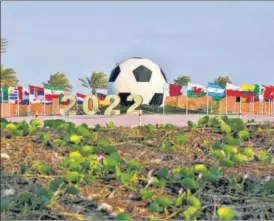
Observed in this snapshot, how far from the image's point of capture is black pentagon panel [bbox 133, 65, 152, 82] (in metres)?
28.1

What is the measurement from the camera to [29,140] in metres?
5.53

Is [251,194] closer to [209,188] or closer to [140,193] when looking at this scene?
[209,188]

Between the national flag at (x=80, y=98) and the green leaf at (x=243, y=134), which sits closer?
the green leaf at (x=243, y=134)

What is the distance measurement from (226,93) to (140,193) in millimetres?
16632

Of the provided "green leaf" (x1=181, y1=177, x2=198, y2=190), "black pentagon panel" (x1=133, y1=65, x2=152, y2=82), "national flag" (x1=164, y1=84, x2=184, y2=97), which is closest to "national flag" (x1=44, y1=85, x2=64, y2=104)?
"green leaf" (x1=181, y1=177, x2=198, y2=190)

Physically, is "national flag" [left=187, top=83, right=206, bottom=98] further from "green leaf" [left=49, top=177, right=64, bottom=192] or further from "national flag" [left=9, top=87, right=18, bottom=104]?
"green leaf" [left=49, top=177, right=64, bottom=192]

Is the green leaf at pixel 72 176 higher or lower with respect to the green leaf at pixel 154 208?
higher

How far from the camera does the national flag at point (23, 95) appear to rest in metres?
5.18

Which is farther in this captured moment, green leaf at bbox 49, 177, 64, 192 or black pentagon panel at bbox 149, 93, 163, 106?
black pentagon panel at bbox 149, 93, 163, 106

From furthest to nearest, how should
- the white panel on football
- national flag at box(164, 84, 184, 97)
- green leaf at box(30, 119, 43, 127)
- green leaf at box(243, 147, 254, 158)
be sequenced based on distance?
the white panel on football
national flag at box(164, 84, 184, 97)
green leaf at box(243, 147, 254, 158)
green leaf at box(30, 119, 43, 127)

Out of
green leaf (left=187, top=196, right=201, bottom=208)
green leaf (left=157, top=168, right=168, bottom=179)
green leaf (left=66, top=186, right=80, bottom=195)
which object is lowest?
green leaf (left=187, top=196, right=201, bottom=208)

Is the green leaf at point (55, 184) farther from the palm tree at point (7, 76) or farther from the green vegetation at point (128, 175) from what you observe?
the palm tree at point (7, 76)

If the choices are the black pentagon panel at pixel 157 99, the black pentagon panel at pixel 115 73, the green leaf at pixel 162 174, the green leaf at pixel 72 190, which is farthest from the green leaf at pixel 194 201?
the black pentagon panel at pixel 115 73

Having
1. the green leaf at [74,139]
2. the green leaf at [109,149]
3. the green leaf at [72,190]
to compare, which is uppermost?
the green leaf at [74,139]
